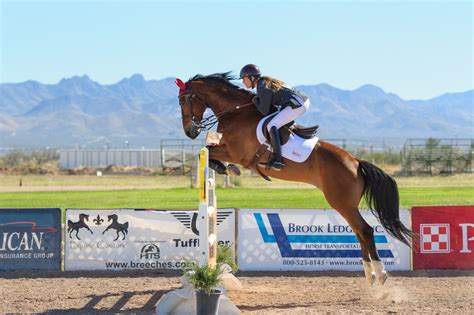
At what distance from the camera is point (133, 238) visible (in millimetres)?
12938

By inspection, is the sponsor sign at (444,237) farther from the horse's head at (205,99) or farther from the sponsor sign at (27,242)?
the sponsor sign at (27,242)

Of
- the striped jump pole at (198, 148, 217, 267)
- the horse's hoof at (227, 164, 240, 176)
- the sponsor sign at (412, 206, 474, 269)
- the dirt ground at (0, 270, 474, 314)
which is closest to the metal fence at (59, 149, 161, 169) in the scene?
the sponsor sign at (412, 206, 474, 269)

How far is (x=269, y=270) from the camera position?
42.2 ft

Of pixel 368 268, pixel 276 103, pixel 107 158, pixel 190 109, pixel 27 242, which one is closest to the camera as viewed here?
pixel 276 103

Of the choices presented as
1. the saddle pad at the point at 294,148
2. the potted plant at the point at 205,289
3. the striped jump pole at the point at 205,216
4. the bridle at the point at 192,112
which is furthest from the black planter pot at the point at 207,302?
the bridle at the point at 192,112

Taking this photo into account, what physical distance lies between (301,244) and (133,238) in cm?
281

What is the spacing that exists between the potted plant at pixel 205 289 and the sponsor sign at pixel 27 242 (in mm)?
4827

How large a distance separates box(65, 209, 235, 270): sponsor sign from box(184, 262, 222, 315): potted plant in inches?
161

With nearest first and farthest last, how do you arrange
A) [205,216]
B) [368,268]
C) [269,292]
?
[205,216] < [368,268] < [269,292]

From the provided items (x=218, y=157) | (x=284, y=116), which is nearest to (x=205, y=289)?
(x=218, y=157)

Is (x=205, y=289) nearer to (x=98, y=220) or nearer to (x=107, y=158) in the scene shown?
(x=98, y=220)

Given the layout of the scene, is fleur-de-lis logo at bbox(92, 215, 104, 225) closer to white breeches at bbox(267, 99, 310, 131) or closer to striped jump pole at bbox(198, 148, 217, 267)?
striped jump pole at bbox(198, 148, 217, 267)

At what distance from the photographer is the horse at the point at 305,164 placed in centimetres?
1041

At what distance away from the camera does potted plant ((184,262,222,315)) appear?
8.75 m
